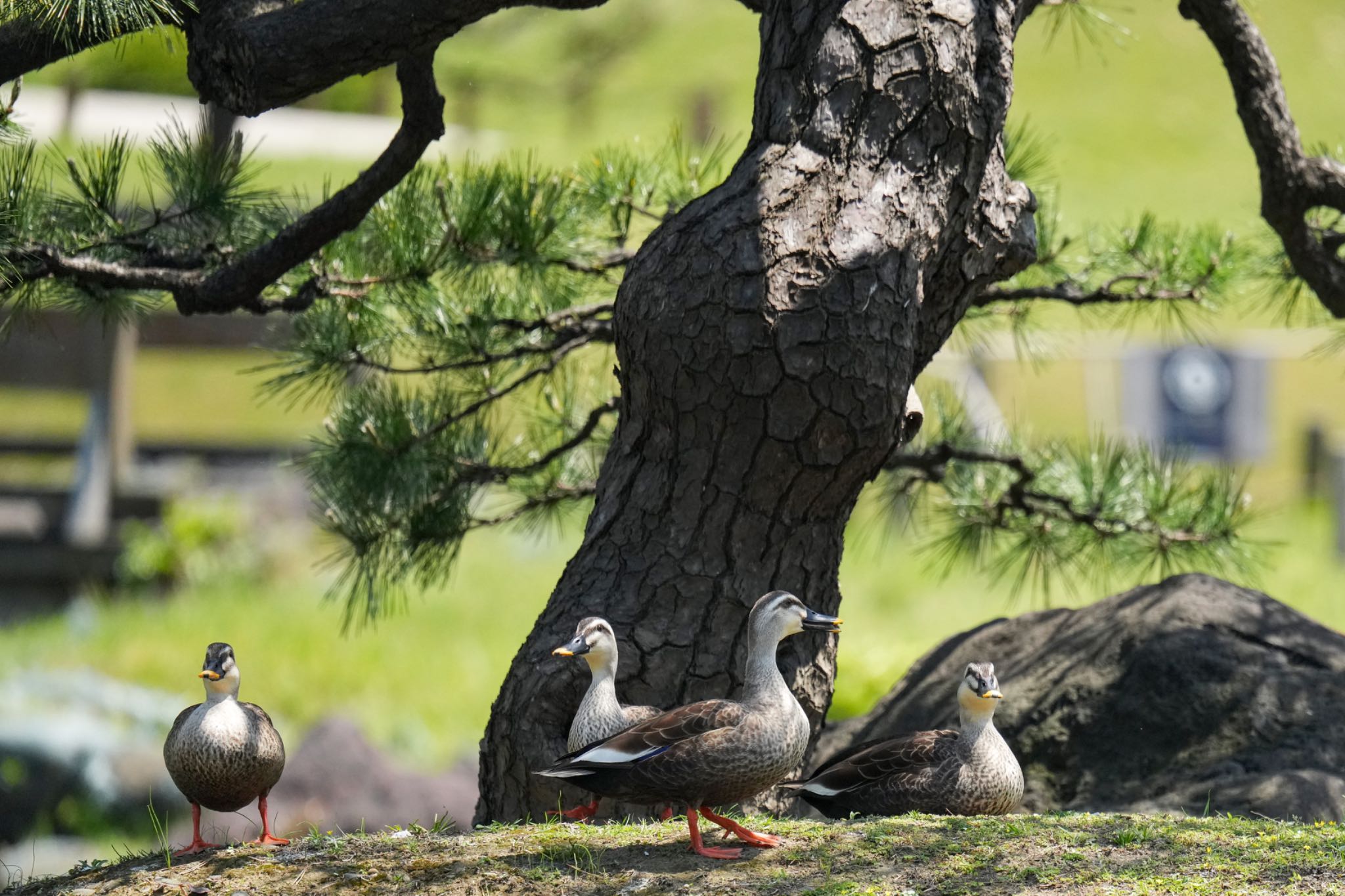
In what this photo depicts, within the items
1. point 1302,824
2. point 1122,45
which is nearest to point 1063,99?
point 1122,45

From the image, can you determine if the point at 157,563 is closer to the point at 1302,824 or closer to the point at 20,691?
the point at 20,691

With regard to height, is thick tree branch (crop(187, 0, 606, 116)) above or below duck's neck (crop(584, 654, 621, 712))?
above

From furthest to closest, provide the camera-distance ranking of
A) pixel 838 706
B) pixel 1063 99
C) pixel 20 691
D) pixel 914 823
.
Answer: pixel 1063 99, pixel 20 691, pixel 838 706, pixel 914 823

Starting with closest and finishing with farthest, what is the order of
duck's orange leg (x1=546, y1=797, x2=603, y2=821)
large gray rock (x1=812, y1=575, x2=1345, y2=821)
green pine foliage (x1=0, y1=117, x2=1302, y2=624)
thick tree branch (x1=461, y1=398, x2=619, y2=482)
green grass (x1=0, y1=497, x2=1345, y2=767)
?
duck's orange leg (x1=546, y1=797, x2=603, y2=821) < large gray rock (x1=812, y1=575, x2=1345, y2=821) < green pine foliage (x1=0, y1=117, x2=1302, y2=624) < thick tree branch (x1=461, y1=398, x2=619, y2=482) < green grass (x1=0, y1=497, x2=1345, y2=767)

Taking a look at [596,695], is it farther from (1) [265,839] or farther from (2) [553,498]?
(2) [553,498]

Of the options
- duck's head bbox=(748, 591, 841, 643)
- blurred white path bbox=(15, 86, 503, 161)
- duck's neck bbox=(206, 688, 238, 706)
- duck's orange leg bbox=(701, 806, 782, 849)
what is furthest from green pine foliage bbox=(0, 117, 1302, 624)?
blurred white path bbox=(15, 86, 503, 161)

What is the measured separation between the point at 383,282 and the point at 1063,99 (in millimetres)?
28036

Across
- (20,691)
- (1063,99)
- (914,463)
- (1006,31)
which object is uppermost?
(1063,99)

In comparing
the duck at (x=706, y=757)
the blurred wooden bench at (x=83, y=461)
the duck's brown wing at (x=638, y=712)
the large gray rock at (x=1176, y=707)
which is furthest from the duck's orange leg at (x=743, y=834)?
the blurred wooden bench at (x=83, y=461)

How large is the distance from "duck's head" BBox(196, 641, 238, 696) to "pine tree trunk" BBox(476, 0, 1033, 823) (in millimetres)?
584

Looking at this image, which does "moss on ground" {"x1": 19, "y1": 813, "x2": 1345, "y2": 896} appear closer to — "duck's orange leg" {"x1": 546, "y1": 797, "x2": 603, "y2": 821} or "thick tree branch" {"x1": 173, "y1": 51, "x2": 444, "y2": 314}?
"duck's orange leg" {"x1": 546, "y1": 797, "x2": 603, "y2": 821}

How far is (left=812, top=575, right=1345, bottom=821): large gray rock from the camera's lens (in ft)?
11.2

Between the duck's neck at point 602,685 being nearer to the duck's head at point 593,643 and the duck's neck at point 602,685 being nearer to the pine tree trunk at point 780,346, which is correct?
the duck's head at point 593,643

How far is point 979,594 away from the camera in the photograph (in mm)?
11703
